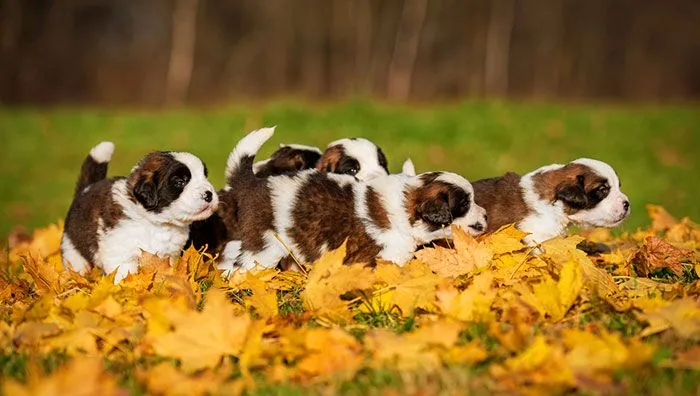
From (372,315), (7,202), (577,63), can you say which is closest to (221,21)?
(577,63)

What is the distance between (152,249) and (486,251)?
6.25 ft

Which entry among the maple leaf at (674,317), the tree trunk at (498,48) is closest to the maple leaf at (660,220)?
the maple leaf at (674,317)

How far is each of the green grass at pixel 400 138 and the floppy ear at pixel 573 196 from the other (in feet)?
20.8

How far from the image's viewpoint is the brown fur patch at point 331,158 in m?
5.35

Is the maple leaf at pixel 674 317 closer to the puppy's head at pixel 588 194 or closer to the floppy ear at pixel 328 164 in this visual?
the puppy's head at pixel 588 194

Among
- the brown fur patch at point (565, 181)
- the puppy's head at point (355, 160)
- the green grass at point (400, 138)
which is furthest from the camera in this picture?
the green grass at point (400, 138)

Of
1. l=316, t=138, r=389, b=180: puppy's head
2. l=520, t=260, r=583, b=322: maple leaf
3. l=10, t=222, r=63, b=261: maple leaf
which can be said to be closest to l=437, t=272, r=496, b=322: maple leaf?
l=520, t=260, r=583, b=322: maple leaf

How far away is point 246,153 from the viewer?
482 centimetres

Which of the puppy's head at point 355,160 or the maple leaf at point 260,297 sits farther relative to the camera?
the puppy's head at point 355,160

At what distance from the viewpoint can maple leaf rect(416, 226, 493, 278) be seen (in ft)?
13.7

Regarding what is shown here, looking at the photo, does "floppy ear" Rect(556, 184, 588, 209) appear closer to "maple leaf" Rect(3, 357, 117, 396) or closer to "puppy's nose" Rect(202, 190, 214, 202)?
"puppy's nose" Rect(202, 190, 214, 202)

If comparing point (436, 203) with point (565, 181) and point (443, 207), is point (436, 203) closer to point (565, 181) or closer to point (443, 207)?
point (443, 207)

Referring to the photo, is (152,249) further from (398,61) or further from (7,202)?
(398,61)

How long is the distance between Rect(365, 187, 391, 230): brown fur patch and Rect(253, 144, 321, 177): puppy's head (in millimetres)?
950
